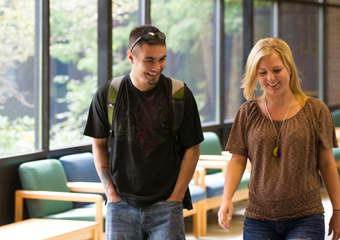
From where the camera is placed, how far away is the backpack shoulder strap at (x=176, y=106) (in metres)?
1.96

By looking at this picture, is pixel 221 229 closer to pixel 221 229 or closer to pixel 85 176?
pixel 221 229

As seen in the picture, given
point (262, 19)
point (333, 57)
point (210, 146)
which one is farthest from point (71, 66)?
point (333, 57)

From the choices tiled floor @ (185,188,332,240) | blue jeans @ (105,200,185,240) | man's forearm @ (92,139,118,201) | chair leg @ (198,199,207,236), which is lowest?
tiled floor @ (185,188,332,240)

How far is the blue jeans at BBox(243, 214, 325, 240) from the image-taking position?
5.76 ft

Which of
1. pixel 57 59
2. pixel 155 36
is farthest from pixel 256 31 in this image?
pixel 155 36

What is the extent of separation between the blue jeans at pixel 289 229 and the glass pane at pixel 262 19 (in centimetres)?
563

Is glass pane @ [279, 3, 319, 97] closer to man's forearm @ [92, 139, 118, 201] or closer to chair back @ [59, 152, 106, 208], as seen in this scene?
chair back @ [59, 152, 106, 208]

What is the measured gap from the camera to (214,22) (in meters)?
6.58

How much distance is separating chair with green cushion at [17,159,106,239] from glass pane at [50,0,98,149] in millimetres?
518

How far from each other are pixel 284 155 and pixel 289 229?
0.28m

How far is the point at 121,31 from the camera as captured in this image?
5164mm

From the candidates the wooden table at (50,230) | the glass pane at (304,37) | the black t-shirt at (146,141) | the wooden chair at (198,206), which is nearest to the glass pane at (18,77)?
the wooden table at (50,230)

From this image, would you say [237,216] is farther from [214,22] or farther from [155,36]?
[155,36]

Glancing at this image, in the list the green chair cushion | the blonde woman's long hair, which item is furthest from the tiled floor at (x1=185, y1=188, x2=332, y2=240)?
the blonde woman's long hair
